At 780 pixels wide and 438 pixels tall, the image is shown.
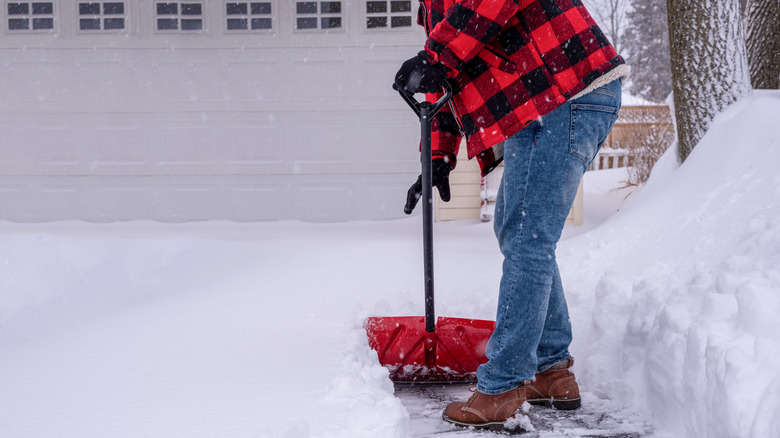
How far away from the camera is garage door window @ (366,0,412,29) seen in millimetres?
6410

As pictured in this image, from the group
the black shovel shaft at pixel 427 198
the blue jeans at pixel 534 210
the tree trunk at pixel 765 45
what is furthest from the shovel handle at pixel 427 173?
the tree trunk at pixel 765 45

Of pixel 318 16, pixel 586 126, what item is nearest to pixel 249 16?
pixel 318 16

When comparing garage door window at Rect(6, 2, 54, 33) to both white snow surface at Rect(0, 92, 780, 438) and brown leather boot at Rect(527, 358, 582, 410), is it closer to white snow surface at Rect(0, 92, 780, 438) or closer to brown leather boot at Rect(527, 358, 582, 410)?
white snow surface at Rect(0, 92, 780, 438)

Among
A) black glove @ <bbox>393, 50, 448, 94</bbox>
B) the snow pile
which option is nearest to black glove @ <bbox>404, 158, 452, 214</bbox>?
black glove @ <bbox>393, 50, 448, 94</bbox>

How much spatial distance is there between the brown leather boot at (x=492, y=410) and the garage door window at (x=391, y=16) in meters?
4.98

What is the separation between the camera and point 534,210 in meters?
1.95

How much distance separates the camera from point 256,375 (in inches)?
84.0

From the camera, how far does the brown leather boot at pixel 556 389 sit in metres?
2.22

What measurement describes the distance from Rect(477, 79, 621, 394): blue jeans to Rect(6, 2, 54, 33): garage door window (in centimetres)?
612

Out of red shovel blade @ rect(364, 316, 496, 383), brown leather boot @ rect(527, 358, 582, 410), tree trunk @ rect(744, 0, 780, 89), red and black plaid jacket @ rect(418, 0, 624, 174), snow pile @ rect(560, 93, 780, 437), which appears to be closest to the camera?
snow pile @ rect(560, 93, 780, 437)

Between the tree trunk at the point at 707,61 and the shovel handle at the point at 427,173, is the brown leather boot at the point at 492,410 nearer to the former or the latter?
the shovel handle at the point at 427,173

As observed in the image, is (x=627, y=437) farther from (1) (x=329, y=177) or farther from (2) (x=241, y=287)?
(1) (x=329, y=177)

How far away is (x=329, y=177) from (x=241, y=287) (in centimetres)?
295

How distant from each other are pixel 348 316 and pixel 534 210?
1288 millimetres
